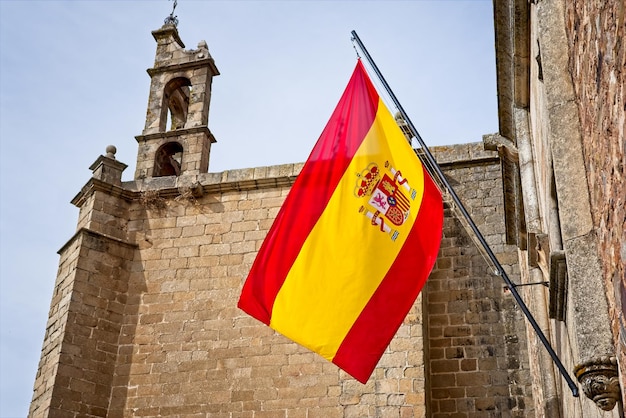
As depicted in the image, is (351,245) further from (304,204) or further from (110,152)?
(110,152)

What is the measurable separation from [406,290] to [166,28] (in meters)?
9.59

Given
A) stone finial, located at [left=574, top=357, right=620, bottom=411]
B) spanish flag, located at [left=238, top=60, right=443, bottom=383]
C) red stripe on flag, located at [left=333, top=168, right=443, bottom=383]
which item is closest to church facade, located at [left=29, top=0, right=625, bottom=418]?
spanish flag, located at [left=238, top=60, right=443, bottom=383]

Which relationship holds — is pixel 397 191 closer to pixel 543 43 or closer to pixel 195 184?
pixel 543 43

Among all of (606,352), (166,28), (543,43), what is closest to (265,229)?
(166,28)

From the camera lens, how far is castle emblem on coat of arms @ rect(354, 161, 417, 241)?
560 cm

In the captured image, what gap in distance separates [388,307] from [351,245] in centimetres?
49

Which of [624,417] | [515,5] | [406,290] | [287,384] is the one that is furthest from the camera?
[287,384]

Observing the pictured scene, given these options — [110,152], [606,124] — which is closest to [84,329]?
[110,152]

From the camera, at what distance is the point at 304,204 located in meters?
5.81

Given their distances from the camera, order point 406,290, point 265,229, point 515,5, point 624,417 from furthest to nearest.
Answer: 1. point 265,229
2. point 515,5
3. point 406,290
4. point 624,417

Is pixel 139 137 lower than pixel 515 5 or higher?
higher

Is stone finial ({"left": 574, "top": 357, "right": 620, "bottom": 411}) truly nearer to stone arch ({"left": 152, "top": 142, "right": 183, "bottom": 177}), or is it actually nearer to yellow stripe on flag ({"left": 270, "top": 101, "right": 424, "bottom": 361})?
yellow stripe on flag ({"left": 270, "top": 101, "right": 424, "bottom": 361})

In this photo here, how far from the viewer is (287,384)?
9.95 meters

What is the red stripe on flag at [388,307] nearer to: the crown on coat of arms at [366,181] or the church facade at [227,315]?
the crown on coat of arms at [366,181]
